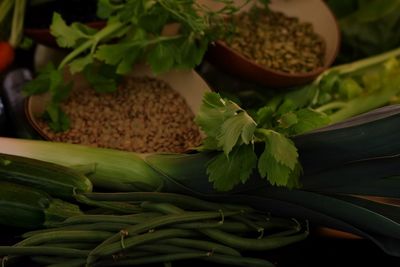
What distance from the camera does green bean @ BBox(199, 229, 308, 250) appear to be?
0.96 m

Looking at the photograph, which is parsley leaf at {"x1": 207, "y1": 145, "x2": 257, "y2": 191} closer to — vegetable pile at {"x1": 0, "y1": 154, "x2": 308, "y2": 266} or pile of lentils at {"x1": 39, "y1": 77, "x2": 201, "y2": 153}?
vegetable pile at {"x1": 0, "y1": 154, "x2": 308, "y2": 266}

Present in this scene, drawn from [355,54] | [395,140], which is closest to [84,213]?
[395,140]

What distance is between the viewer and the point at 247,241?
3.19 feet

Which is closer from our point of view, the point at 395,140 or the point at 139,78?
the point at 395,140

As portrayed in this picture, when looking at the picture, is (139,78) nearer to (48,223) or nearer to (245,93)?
(245,93)

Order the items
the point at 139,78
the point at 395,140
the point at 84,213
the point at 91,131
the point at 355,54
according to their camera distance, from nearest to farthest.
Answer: the point at 395,140
the point at 84,213
the point at 91,131
the point at 139,78
the point at 355,54

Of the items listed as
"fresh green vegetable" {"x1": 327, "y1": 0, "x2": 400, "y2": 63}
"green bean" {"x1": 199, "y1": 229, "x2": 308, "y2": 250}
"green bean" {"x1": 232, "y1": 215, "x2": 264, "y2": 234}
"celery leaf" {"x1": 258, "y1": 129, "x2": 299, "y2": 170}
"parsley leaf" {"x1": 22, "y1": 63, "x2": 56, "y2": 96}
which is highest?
"fresh green vegetable" {"x1": 327, "y1": 0, "x2": 400, "y2": 63}

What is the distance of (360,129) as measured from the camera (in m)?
0.91

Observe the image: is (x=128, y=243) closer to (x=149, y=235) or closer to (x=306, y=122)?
(x=149, y=235)

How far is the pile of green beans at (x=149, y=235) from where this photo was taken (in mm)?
918

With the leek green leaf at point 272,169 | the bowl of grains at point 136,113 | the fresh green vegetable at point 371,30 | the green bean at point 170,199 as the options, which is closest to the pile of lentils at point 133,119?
the bowl of grains at point 136,113

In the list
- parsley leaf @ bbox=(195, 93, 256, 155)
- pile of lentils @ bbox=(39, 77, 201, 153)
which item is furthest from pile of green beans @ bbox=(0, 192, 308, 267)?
pile of lentils @ bbox=(39, 77, 201, 153)

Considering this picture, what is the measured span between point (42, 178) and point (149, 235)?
0.71 feet

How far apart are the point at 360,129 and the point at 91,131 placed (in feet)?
→ 1.81
